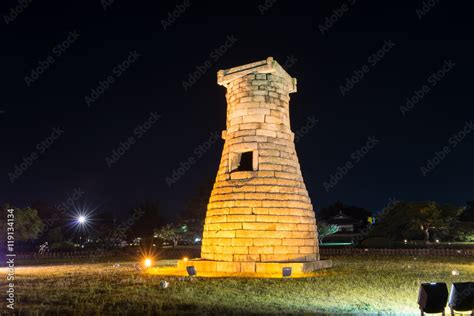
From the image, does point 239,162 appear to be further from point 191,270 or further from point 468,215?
point 468,215

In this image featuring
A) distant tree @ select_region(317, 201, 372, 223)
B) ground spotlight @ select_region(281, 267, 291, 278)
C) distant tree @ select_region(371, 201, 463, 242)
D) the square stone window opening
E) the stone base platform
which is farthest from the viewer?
distant tree @ select_region(317, 201, 372, 223)

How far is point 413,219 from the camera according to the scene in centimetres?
4991

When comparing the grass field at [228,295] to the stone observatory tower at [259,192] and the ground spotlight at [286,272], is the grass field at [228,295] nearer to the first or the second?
Result: the ground spotlight at [286,272]

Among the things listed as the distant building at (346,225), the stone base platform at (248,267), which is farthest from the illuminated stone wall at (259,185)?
the distant building at (346,225)

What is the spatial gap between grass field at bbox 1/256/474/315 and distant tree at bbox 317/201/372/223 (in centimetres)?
8016

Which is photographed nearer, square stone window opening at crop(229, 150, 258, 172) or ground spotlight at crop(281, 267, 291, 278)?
ground spotlight at crop(281, 267, 291, 278)

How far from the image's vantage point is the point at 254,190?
1723cm

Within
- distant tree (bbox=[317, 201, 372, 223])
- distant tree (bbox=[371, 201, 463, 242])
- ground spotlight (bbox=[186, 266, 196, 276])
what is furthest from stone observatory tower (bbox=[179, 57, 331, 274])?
distant tree (bbox=[317, 201, 372, 223])

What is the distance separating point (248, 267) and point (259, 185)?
3094 millimetres

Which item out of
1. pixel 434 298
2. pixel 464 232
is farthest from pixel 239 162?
pixel 464 232

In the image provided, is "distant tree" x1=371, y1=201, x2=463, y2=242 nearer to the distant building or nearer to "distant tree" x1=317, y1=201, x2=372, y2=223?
the distant building

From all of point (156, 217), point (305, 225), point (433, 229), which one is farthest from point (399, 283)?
point (156, 217)

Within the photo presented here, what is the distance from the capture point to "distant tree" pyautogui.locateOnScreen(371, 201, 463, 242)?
4959 cm

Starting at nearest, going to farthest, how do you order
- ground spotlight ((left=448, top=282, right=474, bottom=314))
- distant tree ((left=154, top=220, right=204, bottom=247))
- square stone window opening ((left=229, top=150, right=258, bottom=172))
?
ground spotlight ((left=448, top=282, right=474, bottom=314))
square stone window opening ((left=229, top=150, right=258, bottom=172))
distant tree ((left=154, top=220, right=204, bottom=247))
